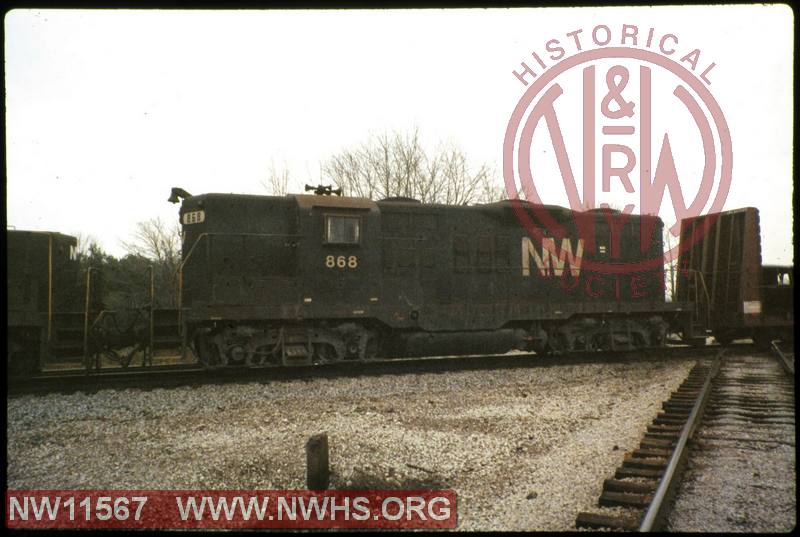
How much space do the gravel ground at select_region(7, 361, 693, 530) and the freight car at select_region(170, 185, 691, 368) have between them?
52.6 inches

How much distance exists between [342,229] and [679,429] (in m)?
6.84

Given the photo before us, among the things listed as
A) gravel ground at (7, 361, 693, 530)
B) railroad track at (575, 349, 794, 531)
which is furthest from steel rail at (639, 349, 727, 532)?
gravel ground at (7, 361, 693, 530)

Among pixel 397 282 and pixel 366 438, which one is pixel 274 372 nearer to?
pixel 397 282

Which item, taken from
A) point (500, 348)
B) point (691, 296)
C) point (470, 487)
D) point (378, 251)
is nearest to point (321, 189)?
point (378, 251)

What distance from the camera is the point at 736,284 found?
47.3ft

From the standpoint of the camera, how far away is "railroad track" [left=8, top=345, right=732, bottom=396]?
907cm

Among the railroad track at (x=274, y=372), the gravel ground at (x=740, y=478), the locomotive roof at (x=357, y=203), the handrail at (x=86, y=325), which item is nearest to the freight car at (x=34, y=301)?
the handrail at (x=86, y=325)

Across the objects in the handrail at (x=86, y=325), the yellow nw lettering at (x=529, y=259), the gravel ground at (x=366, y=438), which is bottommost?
the gravel ground at (x=366, y=438)

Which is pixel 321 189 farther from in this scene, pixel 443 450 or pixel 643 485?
pixel 643 485

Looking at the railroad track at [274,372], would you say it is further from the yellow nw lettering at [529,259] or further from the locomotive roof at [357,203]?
the locomotive roof at [357,203]

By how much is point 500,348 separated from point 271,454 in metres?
7.43

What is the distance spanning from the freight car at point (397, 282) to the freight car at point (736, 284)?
1.37 m

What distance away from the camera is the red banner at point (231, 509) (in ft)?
12.5

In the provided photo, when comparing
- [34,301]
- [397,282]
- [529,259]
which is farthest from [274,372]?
[529,259]
